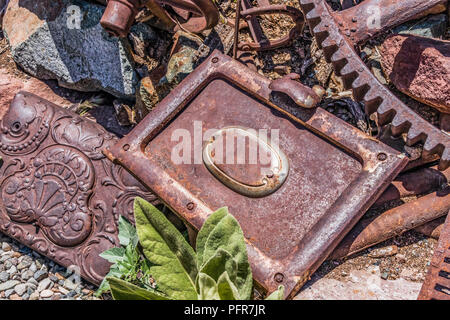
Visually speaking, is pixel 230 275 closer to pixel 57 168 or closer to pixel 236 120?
pixel 236 120

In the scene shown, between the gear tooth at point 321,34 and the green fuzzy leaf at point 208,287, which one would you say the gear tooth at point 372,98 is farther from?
the green fuzzy leaf at point 208,287

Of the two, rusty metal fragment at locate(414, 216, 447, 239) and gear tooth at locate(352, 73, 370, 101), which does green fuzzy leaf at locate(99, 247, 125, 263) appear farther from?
rusty metal fragment at locate(414, 216, 447, 239)

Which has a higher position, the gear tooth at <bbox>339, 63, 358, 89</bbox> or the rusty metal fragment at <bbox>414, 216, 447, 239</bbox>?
the gear tooth at <bbox>339, 63, 358, 89</bbox>

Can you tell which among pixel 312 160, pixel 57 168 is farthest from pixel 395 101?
pixel 57 168

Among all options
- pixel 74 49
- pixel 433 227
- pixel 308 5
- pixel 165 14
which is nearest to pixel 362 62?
pixel 308 5

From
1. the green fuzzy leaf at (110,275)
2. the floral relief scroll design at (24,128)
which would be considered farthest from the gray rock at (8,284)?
the floral relief scroll design at (24,128)

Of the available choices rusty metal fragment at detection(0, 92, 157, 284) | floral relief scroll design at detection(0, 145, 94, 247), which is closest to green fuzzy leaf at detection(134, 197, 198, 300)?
rusty metal fragment at detection(0, 92, 157, 284)
